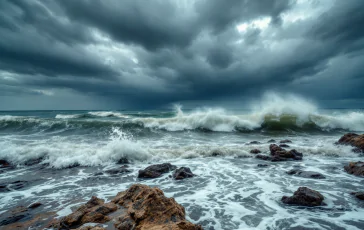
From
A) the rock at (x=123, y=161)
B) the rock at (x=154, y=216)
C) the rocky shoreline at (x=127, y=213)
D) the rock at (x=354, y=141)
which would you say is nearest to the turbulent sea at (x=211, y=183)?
the rock at (x=123, y=161)

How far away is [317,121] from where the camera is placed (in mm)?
21344

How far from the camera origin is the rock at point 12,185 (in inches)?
230

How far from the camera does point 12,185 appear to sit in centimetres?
612

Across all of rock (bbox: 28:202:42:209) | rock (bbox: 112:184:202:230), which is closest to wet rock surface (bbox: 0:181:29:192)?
rock (bbox: 28:202:42:209)

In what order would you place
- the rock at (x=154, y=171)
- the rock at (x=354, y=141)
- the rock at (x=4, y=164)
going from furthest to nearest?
the rock at (x=354, y=141) < the rock at (x=4, y=164) < the rock at (x=154, y=171)

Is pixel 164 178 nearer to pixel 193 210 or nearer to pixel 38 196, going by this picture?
pixel 193 210

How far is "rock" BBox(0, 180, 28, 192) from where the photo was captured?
5.84 meters

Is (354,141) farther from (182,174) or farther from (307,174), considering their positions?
(182,174)

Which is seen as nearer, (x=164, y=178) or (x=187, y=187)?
(x=187, y=187)

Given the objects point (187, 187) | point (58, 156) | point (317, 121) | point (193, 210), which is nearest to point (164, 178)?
point (187, 187)

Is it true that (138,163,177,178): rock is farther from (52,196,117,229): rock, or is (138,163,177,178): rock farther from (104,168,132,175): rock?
(52,196,117,229): rock

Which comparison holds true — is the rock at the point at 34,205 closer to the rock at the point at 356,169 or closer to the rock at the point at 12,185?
the rock at the point at 12,185

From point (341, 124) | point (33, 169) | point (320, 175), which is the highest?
point (341, 124)

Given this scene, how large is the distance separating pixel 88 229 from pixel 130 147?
6.50 metres
